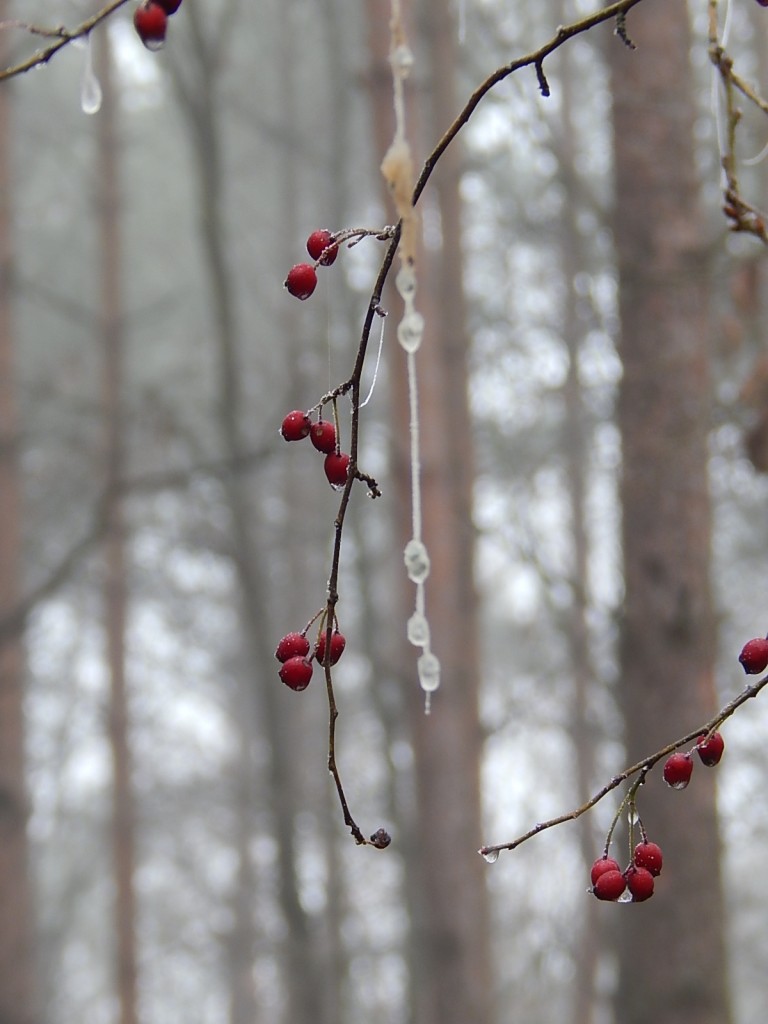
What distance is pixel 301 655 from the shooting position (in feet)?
3.13

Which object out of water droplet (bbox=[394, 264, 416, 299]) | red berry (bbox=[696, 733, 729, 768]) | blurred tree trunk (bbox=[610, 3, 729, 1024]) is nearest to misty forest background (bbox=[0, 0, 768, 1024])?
blurred tree trunk (bbox=[610, 3, 729, 1024])

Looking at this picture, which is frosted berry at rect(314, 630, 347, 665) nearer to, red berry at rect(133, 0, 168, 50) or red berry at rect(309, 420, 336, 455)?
red berry at rect(309, 420, 336, 455)

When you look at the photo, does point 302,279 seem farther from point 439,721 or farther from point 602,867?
point 439,721

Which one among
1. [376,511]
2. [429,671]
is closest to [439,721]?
[429,671]

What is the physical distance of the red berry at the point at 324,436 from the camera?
0.96 metres

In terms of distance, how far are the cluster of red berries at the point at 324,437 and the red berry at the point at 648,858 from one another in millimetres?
340

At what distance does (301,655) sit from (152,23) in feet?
1.50

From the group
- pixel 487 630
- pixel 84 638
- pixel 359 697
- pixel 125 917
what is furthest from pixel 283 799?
pixel 487 630

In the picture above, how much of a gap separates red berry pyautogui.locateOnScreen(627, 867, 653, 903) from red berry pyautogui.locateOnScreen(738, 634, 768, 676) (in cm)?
16

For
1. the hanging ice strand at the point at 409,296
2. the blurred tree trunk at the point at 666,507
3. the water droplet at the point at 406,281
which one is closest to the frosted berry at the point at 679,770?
the hanging ice strand at the point at 409,296

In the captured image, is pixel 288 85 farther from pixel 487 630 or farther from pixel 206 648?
pixel 487 630

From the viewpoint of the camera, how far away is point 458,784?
435cm

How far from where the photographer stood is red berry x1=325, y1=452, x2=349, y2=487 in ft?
3.03

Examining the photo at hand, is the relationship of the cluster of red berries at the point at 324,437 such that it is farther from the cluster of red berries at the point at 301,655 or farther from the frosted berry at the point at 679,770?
the frosted berry at the point at 679,770
